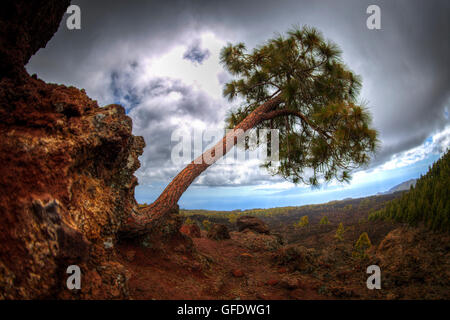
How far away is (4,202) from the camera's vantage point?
2.10 meters

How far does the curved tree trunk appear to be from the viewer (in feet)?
13.4

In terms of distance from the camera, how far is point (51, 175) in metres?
2.53

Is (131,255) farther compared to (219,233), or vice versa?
(219,233)

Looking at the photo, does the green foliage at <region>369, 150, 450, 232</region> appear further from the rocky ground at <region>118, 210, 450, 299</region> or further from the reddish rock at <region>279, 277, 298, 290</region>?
the reddish rock at <region>279, 277, 298, 290</region>

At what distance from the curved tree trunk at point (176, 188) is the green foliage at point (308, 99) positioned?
1.65m

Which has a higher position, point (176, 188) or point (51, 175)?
point (51, 175)

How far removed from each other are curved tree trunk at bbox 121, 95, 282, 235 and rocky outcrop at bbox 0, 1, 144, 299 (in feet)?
1.48

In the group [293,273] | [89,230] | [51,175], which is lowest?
[293,273]

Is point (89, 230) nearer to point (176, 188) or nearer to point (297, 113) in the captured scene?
point (176, 188)

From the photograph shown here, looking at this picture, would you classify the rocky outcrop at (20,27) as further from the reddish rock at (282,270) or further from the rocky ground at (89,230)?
the reddish rock at (282,270)

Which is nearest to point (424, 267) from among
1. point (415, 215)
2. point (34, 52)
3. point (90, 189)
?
point (415, 215)

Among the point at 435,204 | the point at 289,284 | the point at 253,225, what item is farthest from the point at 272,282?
the point at 253,225

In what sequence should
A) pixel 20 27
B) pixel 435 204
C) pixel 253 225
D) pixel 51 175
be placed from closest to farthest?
pixel 51 175 → pixel 20 27 → pixel 435 204 → pixel 253 225

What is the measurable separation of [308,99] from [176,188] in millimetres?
5000
